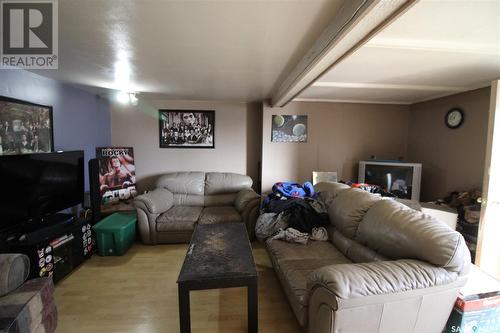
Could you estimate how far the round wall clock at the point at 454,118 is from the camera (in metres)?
2.98

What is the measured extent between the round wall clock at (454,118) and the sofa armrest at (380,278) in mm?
2795

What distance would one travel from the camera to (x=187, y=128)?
3930 millimetres

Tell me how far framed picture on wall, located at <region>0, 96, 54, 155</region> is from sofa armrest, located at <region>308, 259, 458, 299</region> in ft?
9.78

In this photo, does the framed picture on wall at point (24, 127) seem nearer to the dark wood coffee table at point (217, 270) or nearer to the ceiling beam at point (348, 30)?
the dark wood coffee table at point (217, 270)

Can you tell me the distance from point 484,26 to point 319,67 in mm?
1078

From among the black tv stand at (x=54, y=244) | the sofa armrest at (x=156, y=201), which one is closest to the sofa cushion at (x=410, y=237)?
the sofa armrest at (x=156, y=201)

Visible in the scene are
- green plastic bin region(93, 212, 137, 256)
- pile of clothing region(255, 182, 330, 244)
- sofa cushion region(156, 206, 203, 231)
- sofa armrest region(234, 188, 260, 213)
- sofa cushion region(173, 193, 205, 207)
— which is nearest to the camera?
pile of clothing region(255, 182, 330, 244)

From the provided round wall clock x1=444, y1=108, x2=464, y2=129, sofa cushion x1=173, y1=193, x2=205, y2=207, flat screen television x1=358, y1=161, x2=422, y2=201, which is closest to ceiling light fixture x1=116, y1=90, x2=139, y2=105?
sofa cushion x1=173, y1=193, x2=205, y2=207

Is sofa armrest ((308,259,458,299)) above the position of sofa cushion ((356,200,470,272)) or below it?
below

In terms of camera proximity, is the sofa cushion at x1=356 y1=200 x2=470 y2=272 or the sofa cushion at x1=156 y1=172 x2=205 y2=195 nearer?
the sofa cushion at x1=356 y1=200 x2=470 y2=272

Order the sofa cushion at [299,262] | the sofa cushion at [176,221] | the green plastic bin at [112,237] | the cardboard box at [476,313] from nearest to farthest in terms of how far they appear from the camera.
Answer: the cardboard box at [476,313] < the sofa cushion at [299,262] < the green plastic bin at [112,237] < the sofa cushion at [176,221]

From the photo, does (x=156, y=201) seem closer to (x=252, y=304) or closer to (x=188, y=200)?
(x=188, y=200)

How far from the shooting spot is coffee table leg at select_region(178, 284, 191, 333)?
1.36 meters

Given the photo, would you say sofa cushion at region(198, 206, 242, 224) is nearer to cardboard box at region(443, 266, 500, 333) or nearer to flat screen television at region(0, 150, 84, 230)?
flat screen television at region(0, 150, 84, 230)
